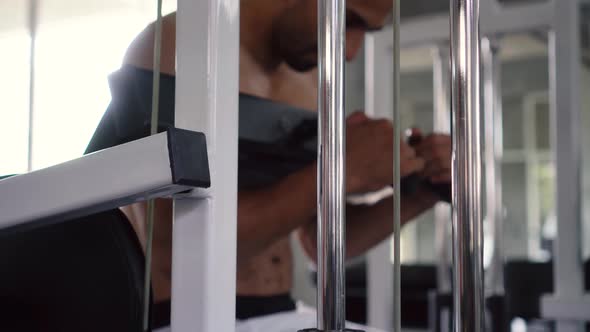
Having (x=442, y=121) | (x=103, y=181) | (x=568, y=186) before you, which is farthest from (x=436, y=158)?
(x=442, y=121)

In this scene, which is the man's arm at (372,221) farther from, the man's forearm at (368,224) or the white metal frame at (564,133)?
the white metal frame at (564,133)

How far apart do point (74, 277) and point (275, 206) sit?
32 cm

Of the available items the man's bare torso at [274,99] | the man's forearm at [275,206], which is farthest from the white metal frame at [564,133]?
the man's forearm at [275,206]

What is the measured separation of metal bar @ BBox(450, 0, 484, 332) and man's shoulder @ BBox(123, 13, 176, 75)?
0.18m

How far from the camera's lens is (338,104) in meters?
0.33

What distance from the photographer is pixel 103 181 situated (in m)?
0.35

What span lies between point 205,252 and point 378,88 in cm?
125

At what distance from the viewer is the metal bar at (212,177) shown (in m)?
0.34

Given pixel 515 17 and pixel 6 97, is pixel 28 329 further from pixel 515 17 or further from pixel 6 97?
pixel 515 17

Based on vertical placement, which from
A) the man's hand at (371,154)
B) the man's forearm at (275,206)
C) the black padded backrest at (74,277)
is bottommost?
the black padded backrest at (74,277)

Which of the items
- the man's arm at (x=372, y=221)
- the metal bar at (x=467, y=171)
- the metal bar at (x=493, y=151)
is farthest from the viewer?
the metal bar at (x=493, y=151)

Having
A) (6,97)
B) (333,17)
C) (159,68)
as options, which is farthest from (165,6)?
(6,97)

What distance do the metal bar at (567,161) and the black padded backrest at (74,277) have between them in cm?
98

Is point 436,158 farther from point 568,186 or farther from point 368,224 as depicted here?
point 568,186
